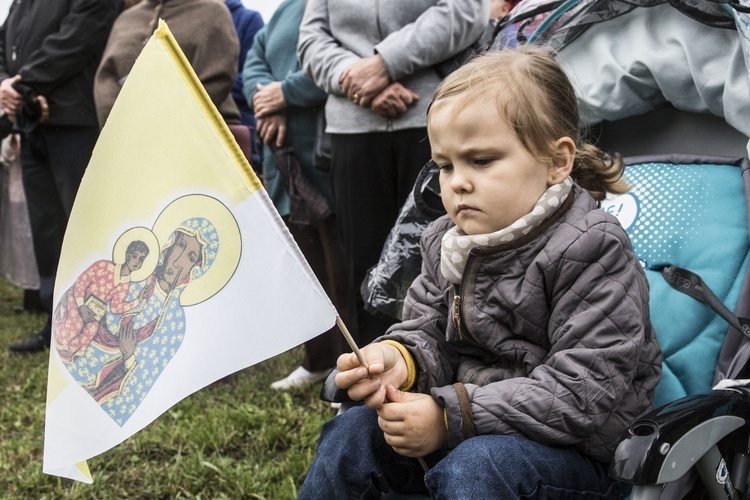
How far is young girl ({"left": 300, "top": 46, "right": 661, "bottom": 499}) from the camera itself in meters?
1.43

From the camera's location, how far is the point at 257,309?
1351 mm

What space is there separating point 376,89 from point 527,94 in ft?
3.67

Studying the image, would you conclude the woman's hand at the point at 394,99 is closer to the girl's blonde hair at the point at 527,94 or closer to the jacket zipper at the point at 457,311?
the girl's blonde hair at the point at 527,94

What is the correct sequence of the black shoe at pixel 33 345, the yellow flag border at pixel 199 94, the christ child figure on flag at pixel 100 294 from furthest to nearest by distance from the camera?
the black shoe at pixel 33 345, the christ child figure on flag at pixel 100 294, the yellow flag border at pixel 199 94

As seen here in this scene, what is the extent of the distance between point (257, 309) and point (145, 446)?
1847mm

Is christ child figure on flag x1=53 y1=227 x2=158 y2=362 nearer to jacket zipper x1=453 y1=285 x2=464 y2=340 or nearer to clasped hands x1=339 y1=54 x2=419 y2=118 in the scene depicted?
jacket zipper x1=453 y1=285 x2=464 y2=340

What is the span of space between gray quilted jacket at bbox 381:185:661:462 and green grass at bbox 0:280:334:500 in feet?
3.67

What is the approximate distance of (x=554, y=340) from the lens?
1513 millimetres

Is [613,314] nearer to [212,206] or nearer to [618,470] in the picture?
[618,470]

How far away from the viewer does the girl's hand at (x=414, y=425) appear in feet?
4.81

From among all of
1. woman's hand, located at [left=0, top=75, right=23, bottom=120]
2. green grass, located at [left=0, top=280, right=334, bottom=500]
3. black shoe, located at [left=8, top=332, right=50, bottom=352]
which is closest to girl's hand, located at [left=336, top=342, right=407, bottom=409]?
green grass, located at [left=0, top=280, right=334, bottom=500]

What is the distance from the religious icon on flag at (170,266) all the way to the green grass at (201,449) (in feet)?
3.95

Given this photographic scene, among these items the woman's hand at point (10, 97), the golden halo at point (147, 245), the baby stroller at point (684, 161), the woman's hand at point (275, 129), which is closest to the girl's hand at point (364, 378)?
the golden halo at point (147, 245)

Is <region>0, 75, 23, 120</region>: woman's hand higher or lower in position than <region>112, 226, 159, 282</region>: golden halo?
lower
